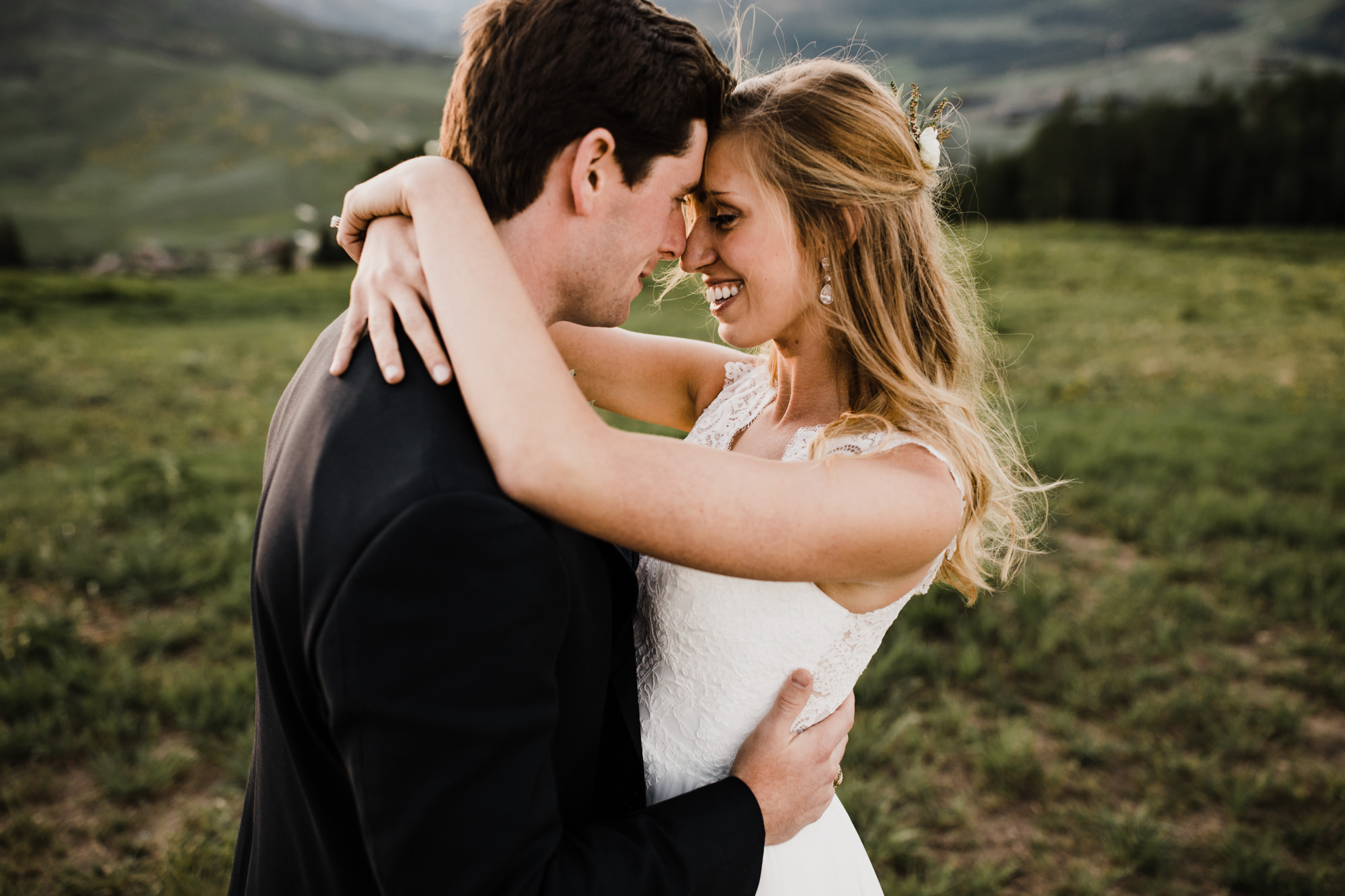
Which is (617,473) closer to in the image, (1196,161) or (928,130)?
(928,130)

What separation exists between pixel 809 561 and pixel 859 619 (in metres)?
0.50

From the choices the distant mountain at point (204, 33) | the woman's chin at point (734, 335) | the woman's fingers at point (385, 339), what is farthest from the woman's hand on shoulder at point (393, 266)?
the distant mountain at point (204, 33)

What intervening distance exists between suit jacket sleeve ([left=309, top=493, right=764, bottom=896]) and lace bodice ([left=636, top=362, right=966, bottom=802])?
2.64 feet

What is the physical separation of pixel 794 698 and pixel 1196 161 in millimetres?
58550

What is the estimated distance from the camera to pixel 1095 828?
3709mm

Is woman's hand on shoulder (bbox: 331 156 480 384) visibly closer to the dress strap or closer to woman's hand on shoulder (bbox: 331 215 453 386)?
woman's hand on shoulder (bbox: 331 215 453 386)

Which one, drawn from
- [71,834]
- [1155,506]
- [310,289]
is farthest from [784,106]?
[310,289]

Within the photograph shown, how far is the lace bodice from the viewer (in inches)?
75.6

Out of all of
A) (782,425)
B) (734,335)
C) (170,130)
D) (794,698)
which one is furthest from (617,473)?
(170,130)

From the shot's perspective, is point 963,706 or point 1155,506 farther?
point 1155,506

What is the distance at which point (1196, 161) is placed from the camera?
155ft

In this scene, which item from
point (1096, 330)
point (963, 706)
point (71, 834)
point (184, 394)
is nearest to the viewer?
point (71, 834)

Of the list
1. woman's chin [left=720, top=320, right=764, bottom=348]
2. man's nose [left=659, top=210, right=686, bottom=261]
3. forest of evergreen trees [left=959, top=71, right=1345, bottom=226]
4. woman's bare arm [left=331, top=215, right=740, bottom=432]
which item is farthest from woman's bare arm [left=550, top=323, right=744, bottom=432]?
forest of evergreen trees [left=959, top=71, right=1345, bottom=226]

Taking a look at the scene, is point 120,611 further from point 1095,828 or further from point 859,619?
point 1095,828
